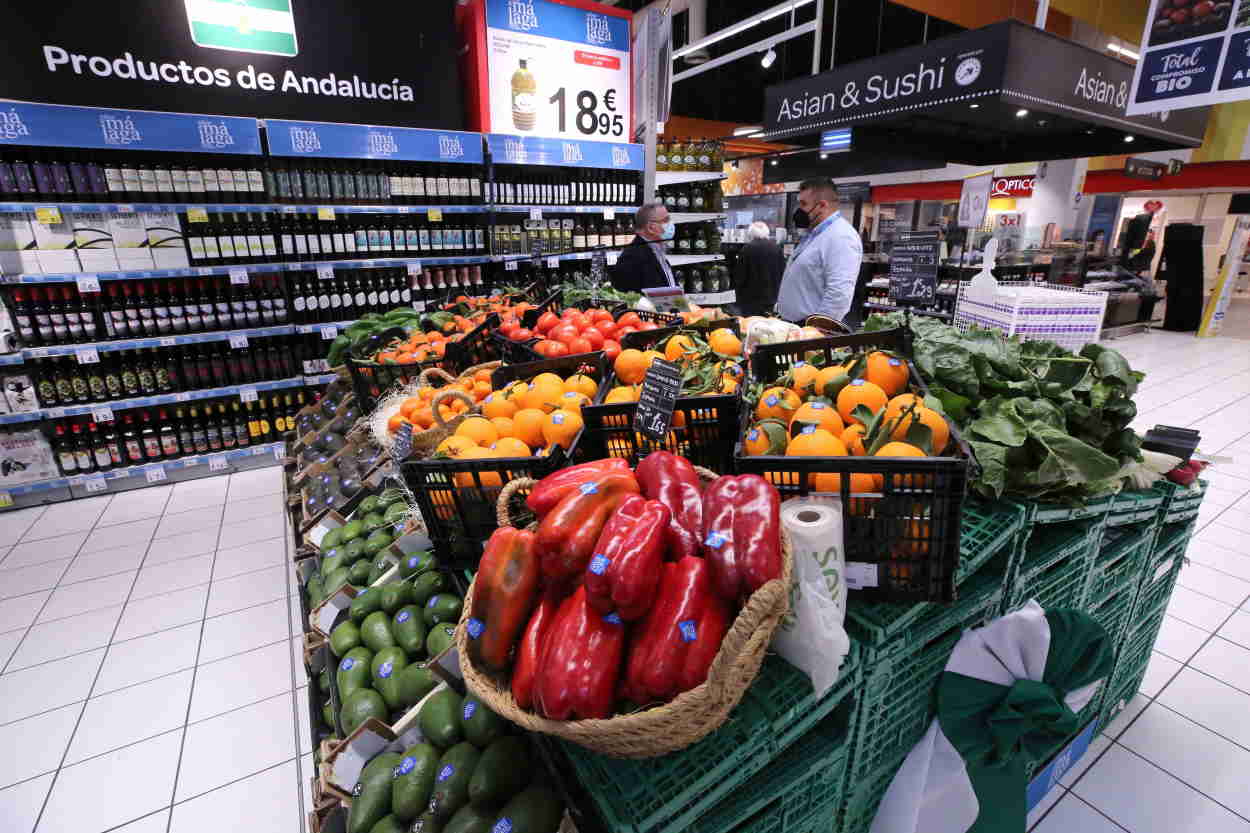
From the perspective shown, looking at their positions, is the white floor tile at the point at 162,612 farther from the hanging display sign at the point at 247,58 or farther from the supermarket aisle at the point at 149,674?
the hanging display sign at the point at 247,58

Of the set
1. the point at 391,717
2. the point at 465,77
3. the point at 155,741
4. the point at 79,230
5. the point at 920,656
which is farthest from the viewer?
the point at 465,77

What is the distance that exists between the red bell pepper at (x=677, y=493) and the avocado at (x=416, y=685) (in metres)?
0.82

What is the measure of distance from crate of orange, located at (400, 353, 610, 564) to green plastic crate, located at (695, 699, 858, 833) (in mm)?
749

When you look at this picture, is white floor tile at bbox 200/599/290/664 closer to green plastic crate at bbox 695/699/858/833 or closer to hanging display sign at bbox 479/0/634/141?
green plastic crate at bbox 695/699/858/833

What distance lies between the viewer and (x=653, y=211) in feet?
15.5

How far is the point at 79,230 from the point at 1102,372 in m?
5.72

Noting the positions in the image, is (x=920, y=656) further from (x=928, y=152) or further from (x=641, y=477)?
(x=928, y=152)

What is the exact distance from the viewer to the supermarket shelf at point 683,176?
20.3 feet

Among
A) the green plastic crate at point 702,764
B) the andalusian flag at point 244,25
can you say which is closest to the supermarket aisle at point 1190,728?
the green plastic crate at point 702,764

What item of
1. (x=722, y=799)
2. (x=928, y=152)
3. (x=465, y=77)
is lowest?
(x=722, y=799)

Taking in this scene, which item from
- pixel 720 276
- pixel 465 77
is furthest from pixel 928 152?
pixel 465 77

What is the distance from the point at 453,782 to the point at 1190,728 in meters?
2.62

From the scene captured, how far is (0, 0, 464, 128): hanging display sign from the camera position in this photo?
3994 millimetres

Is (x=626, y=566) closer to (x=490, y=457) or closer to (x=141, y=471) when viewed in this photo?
(x=490, y=457)
